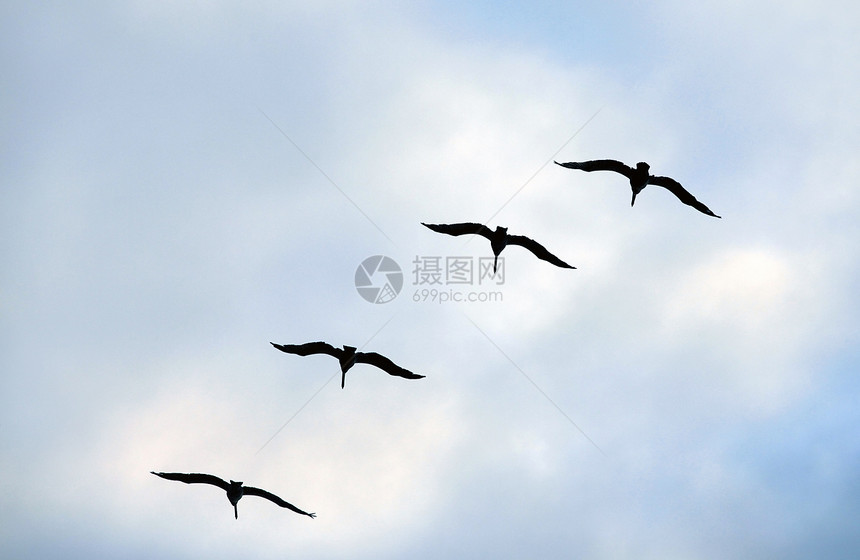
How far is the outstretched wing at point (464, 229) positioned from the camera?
52188mm

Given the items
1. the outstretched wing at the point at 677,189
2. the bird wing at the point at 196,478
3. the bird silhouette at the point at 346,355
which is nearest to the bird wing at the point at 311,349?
the bird silhouette at the point at 346,355

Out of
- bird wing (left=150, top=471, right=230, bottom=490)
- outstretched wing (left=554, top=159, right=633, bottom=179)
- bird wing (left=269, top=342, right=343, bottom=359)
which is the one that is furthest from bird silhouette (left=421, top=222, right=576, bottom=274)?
bird wing (left=150, top=471, right=230, bottom=490)

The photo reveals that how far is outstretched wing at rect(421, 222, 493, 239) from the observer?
52188 millimetres

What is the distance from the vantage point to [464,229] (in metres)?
52.9

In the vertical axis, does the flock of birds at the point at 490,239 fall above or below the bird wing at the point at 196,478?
above

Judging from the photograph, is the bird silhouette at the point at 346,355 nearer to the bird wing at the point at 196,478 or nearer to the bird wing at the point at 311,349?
the bird wing at the point at 311,349

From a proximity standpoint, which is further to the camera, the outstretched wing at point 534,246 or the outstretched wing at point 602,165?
the outstretched wing at point 534,246

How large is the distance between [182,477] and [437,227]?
2292cm

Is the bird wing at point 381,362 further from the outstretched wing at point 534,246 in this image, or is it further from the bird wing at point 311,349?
the outstretched wing at point 534,246

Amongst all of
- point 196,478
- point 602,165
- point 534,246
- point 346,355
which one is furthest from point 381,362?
point 602,165

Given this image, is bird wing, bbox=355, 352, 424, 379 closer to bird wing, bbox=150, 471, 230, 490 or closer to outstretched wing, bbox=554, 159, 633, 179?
bird wing, bbox=150, 471, 230, 490

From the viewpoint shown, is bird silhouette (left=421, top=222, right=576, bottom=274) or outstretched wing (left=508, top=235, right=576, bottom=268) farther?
outstretched wing (left=508, top=235, right=576, bottom=268)

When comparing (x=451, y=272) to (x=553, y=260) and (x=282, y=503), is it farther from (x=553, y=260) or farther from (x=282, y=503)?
(x=282, y=503)

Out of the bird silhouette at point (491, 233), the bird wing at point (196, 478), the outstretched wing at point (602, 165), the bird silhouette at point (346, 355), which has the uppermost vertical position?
the outstretched wing at point (602, 165)
